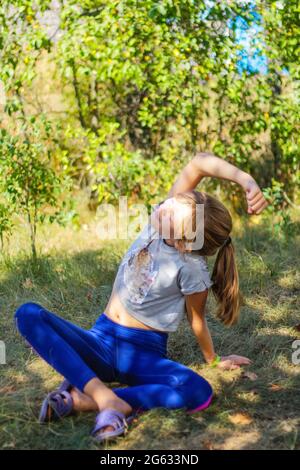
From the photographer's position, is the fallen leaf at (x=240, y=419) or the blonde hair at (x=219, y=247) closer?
the fallen leaf at (x=240, y=419)

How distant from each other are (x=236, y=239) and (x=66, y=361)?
281 centimetres

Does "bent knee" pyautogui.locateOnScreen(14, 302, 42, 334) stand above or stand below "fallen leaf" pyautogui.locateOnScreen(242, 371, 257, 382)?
above

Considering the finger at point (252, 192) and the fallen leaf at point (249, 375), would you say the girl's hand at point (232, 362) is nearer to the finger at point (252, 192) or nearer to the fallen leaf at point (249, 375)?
the fallen leaf at point (249, 375)

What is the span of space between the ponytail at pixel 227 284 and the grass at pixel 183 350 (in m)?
0.32

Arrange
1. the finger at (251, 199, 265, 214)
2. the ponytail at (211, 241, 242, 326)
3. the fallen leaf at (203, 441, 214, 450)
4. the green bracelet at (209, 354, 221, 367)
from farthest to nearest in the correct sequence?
the green bracelet at (209, 354, 221, 367) < the ponytail at (211, 241, 242, 326) < the finger at (251, 199, 265, 214) < the fallen leaf at (203, 441, 214, 450)

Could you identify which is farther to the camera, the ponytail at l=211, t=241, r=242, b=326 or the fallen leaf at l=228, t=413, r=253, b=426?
the ponytail at l=211, t=241, r=242, b=326

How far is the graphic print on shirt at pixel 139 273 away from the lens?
2908 millimetres

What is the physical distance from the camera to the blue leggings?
2693 millimetres

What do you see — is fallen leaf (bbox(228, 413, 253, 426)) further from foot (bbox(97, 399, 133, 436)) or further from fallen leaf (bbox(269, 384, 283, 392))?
foot (bbox(97, 399, 133, 436))

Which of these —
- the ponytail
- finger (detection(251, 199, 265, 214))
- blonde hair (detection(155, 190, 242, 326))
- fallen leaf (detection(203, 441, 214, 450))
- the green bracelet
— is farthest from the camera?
the green bracelet

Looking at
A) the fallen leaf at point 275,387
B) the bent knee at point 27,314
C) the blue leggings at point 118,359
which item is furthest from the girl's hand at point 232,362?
the bent knee at point 27,314

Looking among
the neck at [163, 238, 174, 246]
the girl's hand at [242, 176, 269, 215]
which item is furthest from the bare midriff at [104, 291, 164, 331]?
the girl's hand at [242, 176, 269, 215]

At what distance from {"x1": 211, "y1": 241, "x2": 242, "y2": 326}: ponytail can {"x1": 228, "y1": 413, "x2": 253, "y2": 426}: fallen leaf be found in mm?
427
